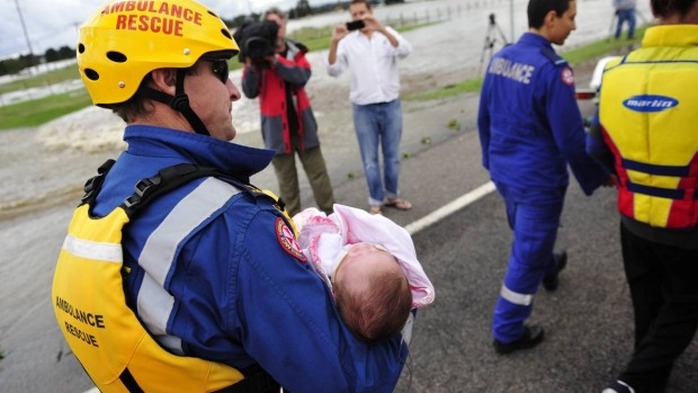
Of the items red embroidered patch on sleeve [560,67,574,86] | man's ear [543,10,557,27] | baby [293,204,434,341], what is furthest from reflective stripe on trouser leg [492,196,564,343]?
baby [293,204,434,341]

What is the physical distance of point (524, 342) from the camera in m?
3.06

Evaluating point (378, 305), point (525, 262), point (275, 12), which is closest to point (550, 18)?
point (525, 262)

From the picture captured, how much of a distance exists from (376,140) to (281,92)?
1.16 metres

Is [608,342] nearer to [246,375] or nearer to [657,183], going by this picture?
[657,183]

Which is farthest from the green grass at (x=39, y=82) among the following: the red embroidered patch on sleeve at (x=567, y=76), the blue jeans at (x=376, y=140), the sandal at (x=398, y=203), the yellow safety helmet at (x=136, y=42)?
the yellow safety helmet at (x=136, y=42)

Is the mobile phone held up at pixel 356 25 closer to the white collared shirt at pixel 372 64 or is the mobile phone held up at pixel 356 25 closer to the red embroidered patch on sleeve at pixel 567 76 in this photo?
the white collared shirt at pixel 372 64

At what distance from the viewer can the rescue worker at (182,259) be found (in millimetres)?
1205

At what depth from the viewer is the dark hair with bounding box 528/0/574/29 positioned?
2828 millimetres

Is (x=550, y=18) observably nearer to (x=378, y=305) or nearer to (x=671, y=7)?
(x=671, y=7)

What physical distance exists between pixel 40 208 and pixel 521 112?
662cm

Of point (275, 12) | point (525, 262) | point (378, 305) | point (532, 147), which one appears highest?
point (275, 12)

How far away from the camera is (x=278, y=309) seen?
121cm

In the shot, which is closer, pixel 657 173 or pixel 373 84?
pixel 657 173

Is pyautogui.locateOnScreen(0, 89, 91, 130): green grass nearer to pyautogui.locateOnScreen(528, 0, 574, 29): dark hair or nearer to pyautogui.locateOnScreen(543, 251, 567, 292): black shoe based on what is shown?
pyautogui.locateOnScreen(543, 251, 567, 292): black shoe
